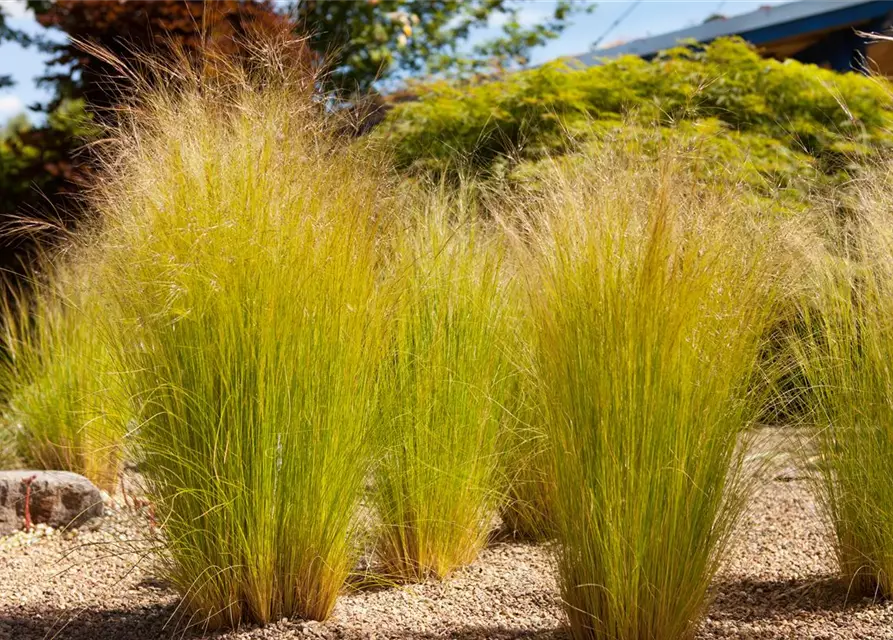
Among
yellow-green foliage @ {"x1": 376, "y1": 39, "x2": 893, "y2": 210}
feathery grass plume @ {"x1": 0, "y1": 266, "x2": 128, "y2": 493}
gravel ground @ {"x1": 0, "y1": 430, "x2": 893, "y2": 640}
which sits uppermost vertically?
yellow-green foliage @ {"x1": 376, "y1": 39, "x2": 893, "y2": 210}

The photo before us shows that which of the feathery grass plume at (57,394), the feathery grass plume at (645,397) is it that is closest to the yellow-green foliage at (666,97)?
the feathery grass plume at (57,394)

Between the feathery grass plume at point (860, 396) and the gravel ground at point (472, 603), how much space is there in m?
0.17

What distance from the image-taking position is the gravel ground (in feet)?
9.75

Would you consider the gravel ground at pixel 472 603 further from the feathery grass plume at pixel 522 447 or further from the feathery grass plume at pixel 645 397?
the feathery grass plume at pixel 645 397

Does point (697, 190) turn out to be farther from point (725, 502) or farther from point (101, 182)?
point (101, 182)

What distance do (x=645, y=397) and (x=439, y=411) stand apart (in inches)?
43.8

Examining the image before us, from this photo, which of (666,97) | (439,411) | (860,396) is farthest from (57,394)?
(666,97)

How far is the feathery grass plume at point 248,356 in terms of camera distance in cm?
278

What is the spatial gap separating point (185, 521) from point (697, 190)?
6.15 feet

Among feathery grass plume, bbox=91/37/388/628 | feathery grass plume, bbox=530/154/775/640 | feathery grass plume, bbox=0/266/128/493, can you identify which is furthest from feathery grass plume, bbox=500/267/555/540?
feathery grass plume, bbox=0/266/128/493

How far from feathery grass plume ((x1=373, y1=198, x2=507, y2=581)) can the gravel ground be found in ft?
0.59

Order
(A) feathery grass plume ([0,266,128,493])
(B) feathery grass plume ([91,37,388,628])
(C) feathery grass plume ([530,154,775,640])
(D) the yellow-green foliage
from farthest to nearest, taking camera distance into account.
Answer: (D) the yellow-green foliage, (A) feathery grass plume ([0,266,128,493]), (B) feathery grass plume ([91,37,388,628]), (C) feathery grass plume ([530,154,775,640])

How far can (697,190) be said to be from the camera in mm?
2943

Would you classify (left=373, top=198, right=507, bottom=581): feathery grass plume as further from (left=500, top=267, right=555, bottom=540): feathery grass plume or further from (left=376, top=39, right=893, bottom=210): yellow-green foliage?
(left=376, top=39, right=893, bottom=210): yellow-green foliage
